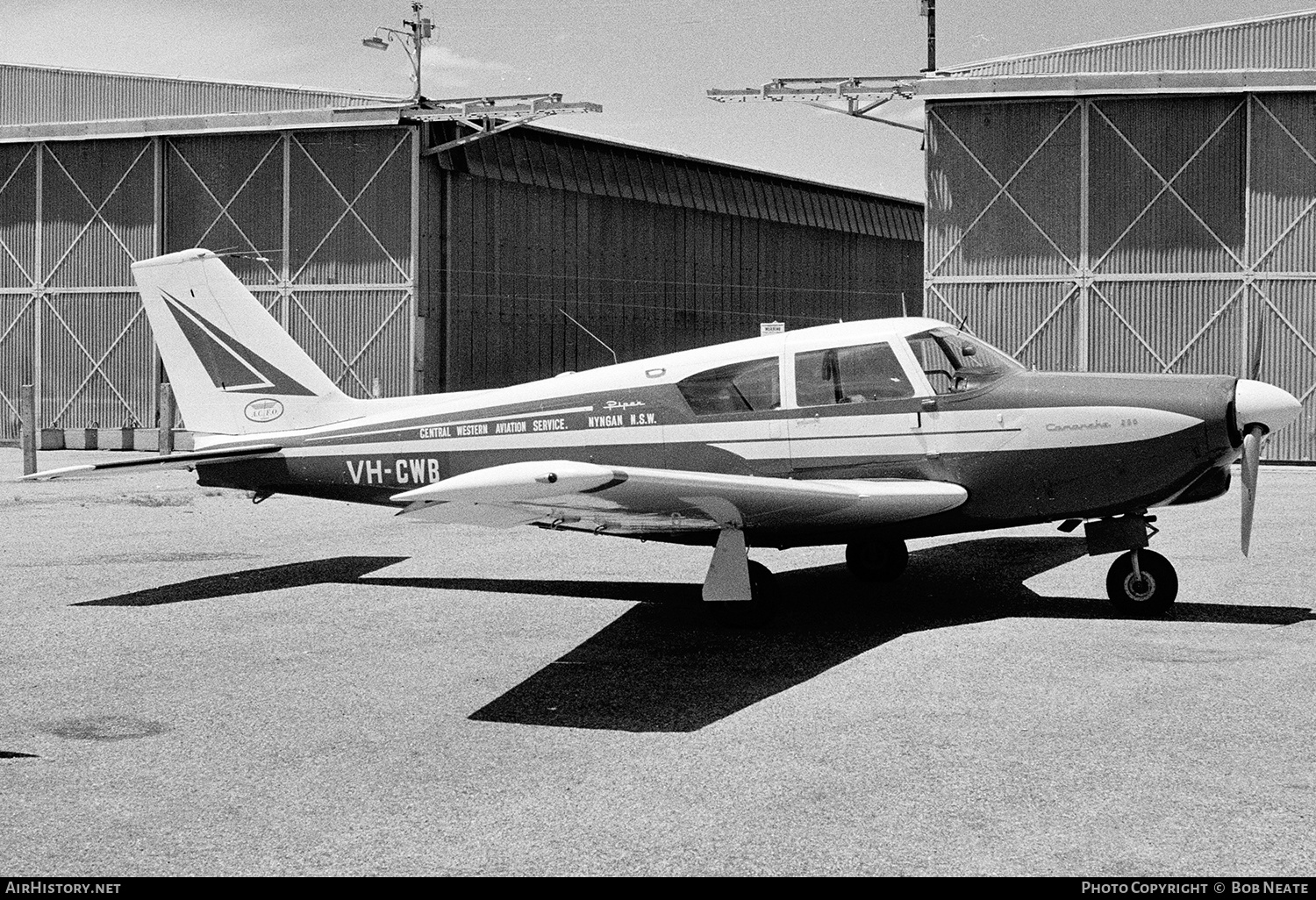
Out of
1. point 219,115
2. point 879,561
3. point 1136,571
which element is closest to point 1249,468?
point 1136,571

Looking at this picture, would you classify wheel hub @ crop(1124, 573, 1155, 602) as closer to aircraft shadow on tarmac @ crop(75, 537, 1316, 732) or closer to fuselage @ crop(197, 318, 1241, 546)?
aircraft shadow on tarmac @ crop(75, 537, 1316, 732)

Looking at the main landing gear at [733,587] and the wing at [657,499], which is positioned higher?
the wing at [657,499]

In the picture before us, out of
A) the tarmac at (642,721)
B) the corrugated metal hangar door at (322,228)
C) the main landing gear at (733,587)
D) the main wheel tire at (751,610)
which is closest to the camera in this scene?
the tarmac at (642,721)

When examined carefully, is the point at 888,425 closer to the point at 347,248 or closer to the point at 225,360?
the point at 225,360

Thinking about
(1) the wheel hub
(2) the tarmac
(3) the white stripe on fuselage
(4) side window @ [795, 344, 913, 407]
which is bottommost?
(2) the tarmac

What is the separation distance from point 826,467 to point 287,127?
87.1 feet

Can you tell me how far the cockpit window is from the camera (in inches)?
427

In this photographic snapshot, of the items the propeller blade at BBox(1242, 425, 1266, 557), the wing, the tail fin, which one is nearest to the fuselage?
the propeller blade at BBox(1242, 425, 1266, 557)

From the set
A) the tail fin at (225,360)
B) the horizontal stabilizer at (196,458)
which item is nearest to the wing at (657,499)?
the horizontal stabilizer at (196,458)

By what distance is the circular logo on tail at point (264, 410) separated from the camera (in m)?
13.2

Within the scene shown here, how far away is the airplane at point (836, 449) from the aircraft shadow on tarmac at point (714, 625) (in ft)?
1.49

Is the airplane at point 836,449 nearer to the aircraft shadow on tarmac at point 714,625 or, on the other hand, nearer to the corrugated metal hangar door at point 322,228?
the aircraft shadow on tarmac at point 714,625

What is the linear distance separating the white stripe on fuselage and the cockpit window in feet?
0.93

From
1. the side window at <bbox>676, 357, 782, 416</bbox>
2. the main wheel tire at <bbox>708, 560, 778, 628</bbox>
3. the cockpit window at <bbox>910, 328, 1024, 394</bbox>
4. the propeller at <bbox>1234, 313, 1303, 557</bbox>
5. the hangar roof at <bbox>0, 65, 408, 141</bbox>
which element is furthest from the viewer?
the hangar roof at <bbox>0, 65, 408, 141</bbox>
